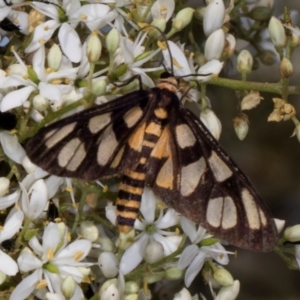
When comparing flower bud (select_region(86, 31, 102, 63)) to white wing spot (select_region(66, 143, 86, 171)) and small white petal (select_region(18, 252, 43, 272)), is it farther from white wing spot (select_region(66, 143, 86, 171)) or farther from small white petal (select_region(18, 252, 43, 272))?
small white petal (select_region(18, 252, 43, 272))

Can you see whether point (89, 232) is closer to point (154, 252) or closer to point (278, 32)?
point (154, 252)

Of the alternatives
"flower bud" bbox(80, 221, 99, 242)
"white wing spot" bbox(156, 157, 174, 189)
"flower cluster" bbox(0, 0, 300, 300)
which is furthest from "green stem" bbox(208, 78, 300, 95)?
"flower bud" bbox(80, 221, 99, 242)

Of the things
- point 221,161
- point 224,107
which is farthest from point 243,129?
point 224,107

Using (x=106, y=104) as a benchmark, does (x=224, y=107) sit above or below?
below

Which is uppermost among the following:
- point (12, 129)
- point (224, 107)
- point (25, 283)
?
point (12, 129)

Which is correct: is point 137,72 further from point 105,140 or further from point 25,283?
point 25,283

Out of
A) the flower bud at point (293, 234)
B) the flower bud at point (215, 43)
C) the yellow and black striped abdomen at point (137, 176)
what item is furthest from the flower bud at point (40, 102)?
the flower bud at point (293, 234)

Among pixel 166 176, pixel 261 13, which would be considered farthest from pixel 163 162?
pixel 261 13
